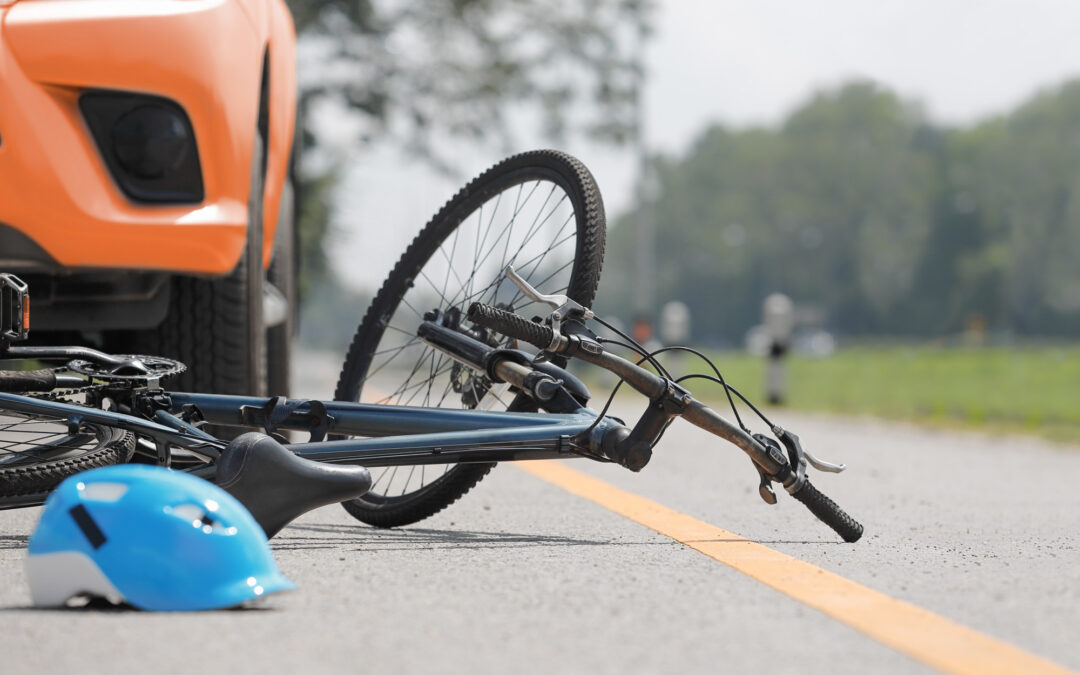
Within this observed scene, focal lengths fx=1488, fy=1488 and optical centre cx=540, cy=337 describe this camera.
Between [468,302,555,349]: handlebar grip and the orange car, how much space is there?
99 cm

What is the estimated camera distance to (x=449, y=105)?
21.3m

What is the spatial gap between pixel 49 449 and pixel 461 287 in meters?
1.31

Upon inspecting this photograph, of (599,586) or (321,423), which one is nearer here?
(599,586)

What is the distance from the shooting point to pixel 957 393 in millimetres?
18438

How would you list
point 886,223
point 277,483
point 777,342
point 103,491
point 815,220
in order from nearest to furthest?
point 103,491
point 277,483
point 777,342
point 886,223
point 815,220

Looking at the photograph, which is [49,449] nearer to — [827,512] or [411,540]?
[411,540]

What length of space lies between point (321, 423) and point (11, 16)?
1.29m

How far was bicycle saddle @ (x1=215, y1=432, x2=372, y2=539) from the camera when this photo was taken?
3.21 metres

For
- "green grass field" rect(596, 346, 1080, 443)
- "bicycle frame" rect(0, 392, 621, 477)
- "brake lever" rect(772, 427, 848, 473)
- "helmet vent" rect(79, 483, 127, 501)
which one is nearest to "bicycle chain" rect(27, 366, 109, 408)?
"bicycle frame" rect(0, 392, 621, 477)

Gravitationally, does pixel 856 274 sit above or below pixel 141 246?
above

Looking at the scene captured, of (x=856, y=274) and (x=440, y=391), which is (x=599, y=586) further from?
(x=856, y=274)

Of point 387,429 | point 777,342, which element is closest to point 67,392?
point 387,429

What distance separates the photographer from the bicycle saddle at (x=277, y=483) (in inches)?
126

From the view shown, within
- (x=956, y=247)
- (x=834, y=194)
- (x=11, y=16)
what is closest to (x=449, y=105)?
(x=11, y=16)
